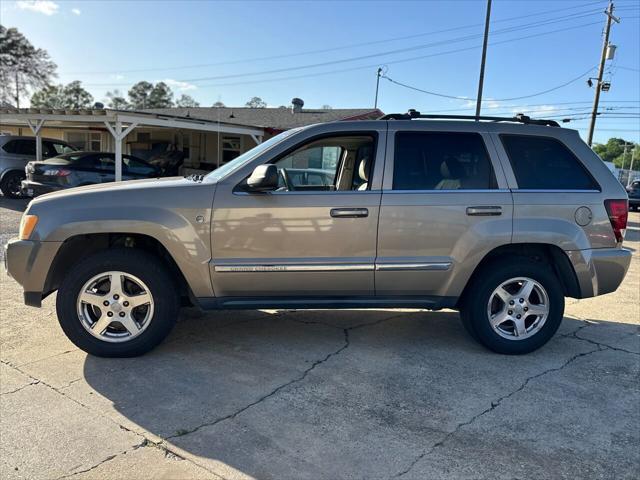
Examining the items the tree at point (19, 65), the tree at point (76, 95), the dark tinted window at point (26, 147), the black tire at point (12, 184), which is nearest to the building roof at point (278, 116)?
the dark tinted window at point (26, 147)

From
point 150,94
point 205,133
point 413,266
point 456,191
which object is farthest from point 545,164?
point 150,94

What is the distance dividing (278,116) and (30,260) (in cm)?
2040

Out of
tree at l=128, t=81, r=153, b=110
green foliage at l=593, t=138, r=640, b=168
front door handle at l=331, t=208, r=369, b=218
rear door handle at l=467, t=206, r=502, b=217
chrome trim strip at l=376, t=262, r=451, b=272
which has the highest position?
tree at l=128, t=81, r=153, b=110

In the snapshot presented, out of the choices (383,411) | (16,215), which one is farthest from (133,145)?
→ (383,411)

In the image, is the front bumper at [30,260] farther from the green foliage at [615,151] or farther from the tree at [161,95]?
the green foliage at [615,151]

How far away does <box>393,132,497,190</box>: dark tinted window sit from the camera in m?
4.06

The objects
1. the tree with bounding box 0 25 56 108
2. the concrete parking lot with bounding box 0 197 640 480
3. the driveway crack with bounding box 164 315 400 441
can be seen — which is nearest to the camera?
the concrete parking lot with bounding box 0 197 640 480

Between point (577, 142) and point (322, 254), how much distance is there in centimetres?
242

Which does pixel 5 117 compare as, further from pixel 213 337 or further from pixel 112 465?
pixel 112 465

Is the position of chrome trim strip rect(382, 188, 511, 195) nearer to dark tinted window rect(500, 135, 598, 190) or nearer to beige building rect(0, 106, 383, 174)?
dark tinted window rect(500, 135, 598, 190)

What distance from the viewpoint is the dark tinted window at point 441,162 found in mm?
4059

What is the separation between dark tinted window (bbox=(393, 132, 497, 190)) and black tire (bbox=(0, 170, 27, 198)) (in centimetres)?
1412

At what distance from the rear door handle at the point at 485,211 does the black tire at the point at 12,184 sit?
48.0ft

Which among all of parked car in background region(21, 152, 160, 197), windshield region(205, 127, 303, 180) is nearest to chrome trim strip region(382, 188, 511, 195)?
windshield region(205, 127, 303, 180)
